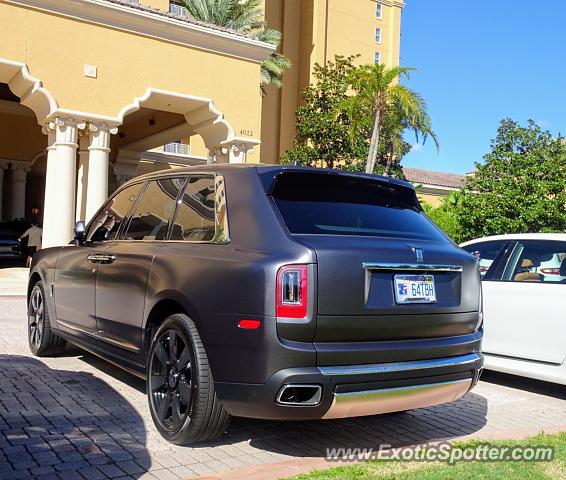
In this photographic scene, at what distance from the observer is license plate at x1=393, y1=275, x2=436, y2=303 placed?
11.9 feet

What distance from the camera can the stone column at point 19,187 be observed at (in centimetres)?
2452

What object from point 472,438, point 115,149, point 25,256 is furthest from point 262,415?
point 115,149

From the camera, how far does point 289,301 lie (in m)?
3.32

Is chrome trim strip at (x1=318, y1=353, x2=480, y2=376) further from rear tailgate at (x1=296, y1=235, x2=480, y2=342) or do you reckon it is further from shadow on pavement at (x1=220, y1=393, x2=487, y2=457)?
shadow on pavement at (x1=220, y1=393, x2=487, y2=457)

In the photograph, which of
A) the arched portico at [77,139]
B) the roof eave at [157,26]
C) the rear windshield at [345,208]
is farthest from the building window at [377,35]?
the rear windshield at [345,208]

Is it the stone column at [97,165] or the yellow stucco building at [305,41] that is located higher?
the yellow stucco building at [305,41]

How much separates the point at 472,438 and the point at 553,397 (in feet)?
6.77

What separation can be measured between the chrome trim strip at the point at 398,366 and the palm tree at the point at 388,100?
19683 millimetres

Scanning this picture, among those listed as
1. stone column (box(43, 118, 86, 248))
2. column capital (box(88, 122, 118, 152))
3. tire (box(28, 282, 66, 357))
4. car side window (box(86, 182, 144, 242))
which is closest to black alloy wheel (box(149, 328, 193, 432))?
car side window (box(86, 182, 144, 242))

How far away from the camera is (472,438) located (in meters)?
4.39

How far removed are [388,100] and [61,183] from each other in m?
14.3

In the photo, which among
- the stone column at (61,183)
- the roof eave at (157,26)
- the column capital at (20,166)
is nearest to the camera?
the roof eave at (157,26)

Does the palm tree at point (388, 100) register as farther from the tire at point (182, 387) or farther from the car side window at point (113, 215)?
A: the tire at point (182, 387)

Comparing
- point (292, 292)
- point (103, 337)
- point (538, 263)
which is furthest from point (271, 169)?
point (538, 263)
